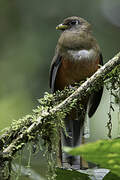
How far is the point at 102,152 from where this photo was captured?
3.40ft

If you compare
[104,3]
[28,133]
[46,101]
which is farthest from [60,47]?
[104,3]

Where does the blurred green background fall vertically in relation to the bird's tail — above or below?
above

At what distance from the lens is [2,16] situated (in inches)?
285

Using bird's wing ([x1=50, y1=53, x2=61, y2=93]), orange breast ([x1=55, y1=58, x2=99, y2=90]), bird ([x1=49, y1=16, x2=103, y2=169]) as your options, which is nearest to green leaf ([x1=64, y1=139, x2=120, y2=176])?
bird ([x1=49, y1=16, x2=103, y2=169])

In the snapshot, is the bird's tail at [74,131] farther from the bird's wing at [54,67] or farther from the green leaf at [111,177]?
the green leaf at [111,177]

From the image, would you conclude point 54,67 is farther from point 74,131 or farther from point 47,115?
point 47,115

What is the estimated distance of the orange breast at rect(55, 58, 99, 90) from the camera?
3.31 m

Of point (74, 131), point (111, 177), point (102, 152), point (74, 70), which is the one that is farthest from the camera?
point (74, 70)

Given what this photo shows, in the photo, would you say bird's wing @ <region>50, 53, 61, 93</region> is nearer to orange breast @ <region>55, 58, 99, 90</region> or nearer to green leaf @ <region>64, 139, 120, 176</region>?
orange breast @ <region>55, 58, 99, 90</region>

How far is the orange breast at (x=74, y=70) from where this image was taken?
3.31 m

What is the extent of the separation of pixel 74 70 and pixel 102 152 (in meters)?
2.32

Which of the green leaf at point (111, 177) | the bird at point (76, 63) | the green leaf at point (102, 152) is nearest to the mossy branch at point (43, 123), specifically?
the green leaf at point (111, 177)

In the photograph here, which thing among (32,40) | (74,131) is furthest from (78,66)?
(32,40)

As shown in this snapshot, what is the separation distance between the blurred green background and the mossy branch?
3129 millimetres
